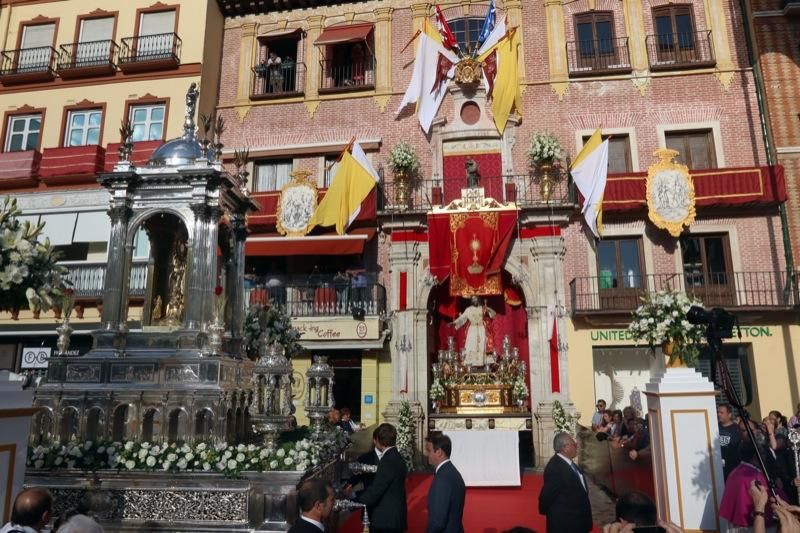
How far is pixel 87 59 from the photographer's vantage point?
1927cm

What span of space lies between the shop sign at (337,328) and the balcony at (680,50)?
1206 cm

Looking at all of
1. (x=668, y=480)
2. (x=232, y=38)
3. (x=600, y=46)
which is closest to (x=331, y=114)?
(x=232, y=38)

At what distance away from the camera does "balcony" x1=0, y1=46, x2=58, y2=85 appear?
1928 cm

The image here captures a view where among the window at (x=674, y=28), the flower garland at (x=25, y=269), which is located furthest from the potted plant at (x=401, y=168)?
the flower garland at (x=25, y=269)

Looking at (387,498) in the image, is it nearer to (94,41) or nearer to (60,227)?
(60,227)

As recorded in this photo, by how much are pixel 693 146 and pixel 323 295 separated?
40.8 feet

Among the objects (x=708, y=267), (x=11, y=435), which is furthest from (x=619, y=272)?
(x=11, y=435)

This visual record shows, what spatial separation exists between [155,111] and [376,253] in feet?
29.9

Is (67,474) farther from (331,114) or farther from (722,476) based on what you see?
(331,114)

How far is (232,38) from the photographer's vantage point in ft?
66.6

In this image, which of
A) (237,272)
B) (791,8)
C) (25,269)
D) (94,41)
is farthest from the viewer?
(94,41)

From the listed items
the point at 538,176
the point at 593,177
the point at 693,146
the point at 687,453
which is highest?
the point at 693,146

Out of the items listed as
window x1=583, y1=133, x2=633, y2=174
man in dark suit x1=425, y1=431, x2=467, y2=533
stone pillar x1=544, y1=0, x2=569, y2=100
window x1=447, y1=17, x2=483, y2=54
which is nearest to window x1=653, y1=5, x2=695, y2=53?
stone pillar x1=544, y1=0, x2=569, y2=100

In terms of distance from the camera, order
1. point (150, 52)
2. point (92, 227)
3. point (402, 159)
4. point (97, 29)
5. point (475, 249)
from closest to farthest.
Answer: point (475, 249)
point (402, 159)
point (92, 227)
point (150, 52)
point (97, 29)
